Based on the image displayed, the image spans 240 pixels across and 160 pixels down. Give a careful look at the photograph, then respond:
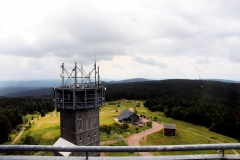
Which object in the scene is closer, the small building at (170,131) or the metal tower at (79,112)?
the metal tower at (79,112)

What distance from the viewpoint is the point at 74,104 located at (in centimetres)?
2284

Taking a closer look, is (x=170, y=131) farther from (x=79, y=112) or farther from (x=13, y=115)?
(x=13, y=115)

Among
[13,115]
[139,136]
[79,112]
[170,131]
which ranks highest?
[79,112]

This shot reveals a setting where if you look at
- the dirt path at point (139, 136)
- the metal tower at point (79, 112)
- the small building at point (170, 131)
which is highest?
the metal tower at point (79, 112)

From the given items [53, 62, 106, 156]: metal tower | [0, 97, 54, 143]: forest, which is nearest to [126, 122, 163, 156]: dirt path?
[53, 62, 106, 156]: metal tower

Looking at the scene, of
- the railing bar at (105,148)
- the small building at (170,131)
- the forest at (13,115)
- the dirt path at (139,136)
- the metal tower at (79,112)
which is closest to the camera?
the railing bar at (105,148)

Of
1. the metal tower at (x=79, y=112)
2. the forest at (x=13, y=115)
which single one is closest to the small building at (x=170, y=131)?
the metal tower at (x=79, y=112)

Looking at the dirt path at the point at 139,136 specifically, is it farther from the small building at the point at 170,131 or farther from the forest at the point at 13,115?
the forest at the point at 13,115

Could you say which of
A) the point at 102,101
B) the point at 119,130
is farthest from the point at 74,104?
the point at 119,130

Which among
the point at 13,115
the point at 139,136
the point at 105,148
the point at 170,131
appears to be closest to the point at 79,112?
the point at 105,148

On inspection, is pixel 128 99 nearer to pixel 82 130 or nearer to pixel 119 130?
pixel 119 130

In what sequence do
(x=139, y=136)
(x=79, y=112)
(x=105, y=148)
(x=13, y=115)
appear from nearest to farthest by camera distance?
1. (x=105, y=148)
2. (x=79, y=112)
3. (x=139, y=136)
4. (x=13, y=115)

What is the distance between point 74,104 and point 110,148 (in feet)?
64.2

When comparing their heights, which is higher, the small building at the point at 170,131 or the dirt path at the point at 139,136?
the small building at the point at 170,131
